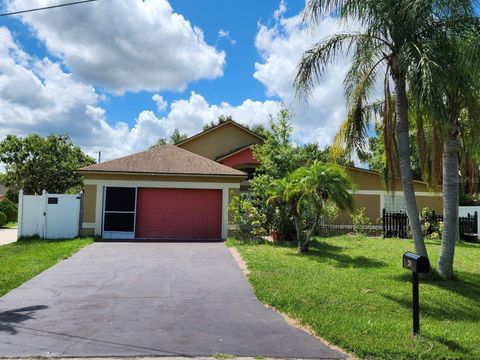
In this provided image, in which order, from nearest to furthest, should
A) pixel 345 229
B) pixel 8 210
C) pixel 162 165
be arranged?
1. pixel 162 165
2. pixel 345 229
3. pixel 8 210

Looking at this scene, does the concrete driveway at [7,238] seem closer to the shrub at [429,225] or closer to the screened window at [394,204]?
the shrub at [429,225]

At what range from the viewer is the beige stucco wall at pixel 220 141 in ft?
88.7

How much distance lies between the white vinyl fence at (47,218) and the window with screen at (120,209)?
119 centimetres

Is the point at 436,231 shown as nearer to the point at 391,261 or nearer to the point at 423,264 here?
the point at 391,261

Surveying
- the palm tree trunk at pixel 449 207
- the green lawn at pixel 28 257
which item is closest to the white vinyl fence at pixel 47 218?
the green lawn at pixel 28 257

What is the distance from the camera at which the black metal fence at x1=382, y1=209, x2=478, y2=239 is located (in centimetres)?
2031

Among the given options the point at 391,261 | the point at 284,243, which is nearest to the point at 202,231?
the point at 284,243

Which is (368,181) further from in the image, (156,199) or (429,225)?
(156,199)

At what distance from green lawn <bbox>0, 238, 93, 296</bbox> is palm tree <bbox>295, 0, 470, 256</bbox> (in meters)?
7.41

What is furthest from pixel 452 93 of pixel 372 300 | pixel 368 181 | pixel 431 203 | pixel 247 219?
pixel 431 203

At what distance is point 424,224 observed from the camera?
20.8 meters

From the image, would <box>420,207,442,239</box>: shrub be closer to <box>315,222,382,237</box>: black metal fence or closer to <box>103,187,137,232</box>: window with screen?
<box>315,222,382,237</box>: black metal fence

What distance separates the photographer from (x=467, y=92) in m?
9.66

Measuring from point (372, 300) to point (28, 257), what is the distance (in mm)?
9599
